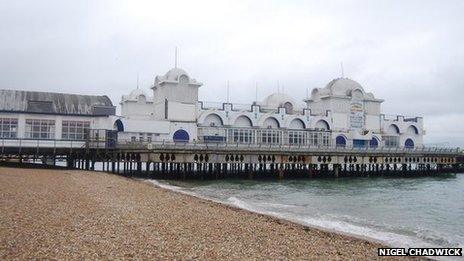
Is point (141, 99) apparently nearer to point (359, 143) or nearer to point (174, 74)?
point (174, 74)

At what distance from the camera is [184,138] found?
166 ft

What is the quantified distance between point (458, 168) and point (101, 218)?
195 feet

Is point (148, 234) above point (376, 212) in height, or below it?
above

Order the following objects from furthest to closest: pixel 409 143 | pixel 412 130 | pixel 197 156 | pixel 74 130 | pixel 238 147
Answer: pixel 412 130
pixel 409 143
pixel 238 147
pixel 74 130
pixel 197 156

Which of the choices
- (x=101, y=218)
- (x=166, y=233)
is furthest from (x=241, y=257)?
(x=101, y=218)

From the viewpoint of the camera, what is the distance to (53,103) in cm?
4266

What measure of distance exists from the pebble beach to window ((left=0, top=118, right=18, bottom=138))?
24547 mm

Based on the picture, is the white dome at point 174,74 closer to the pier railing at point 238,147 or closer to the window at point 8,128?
the pier railing at point 238,147

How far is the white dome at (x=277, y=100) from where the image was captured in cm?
6322

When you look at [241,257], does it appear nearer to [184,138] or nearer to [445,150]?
[184,138]

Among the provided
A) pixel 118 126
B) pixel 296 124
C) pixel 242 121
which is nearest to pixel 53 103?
pixel 118 126

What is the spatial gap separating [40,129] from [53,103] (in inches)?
112

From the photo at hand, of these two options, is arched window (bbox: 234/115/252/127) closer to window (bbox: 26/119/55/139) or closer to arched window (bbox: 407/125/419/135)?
window (bbox: 26/119/55/139)

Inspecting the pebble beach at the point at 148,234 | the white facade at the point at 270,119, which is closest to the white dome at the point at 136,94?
the white facade at the point at 270,119
